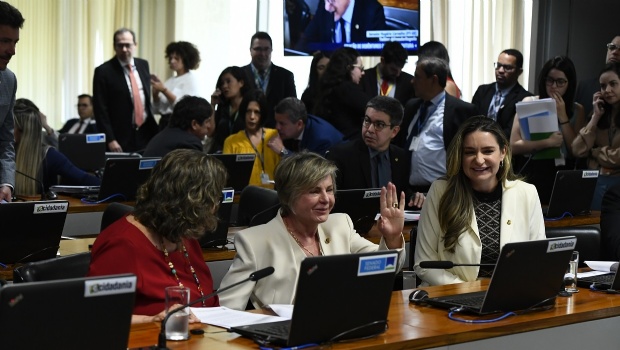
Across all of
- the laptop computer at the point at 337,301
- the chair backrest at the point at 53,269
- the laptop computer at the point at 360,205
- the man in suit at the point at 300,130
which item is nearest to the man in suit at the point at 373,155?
the laptop computer at the point at 360,205

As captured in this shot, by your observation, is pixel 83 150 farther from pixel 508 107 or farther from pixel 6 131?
pixel 508 107

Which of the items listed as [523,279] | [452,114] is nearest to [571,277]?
[523,279]

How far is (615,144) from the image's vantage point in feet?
22.7

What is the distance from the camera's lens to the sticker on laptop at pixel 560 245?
3.49m

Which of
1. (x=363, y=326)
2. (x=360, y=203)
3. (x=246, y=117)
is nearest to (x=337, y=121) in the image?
(x=246, y=117)

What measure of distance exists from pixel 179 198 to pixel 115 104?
5.59 meters

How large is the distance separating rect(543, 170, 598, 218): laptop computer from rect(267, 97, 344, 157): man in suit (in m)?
1.75

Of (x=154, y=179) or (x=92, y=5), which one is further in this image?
(x=92, y=5)

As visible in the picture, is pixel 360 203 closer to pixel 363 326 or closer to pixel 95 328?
pixel 363 326

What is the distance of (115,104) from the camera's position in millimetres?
8867

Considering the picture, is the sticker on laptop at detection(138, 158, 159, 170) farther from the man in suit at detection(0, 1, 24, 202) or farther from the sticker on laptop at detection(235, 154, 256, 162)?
the man in suit at detection(0, 1, 24, 202)

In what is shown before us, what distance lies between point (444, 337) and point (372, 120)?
9.76 ft

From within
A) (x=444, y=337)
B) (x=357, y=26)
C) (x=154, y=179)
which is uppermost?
(x=357, y=26)

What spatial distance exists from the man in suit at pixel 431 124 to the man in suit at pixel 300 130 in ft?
2.20
